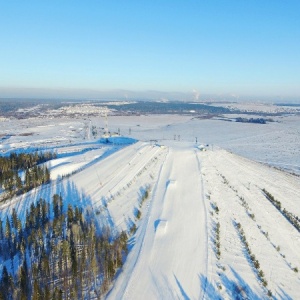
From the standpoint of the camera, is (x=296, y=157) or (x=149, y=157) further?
(x=296, y=157)

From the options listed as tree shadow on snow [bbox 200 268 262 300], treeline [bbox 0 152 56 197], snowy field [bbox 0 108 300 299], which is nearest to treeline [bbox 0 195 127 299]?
snowy field [bbox 0 108 300 299]

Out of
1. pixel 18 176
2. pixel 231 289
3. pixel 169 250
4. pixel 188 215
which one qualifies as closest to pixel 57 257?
pixel 169 250

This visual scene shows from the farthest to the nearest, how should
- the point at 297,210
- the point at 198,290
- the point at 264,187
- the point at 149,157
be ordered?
the point at 149,157 → the point at 264,187 → the point at 297,210 → the point at 198,290

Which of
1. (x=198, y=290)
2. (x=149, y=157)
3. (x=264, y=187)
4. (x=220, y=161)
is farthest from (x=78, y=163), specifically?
(x=198, y=290)

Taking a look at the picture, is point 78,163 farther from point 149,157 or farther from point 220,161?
point 220,161

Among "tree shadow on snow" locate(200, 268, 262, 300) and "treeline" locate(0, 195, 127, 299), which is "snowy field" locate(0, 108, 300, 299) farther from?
"treeline" locate(0, 195, 127, 299)

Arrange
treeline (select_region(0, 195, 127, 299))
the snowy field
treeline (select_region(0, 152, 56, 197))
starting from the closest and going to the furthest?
treeline (select_region(0, 195, 127, 299)), the snowy field, treeline (select_region(0, 152, 56, 197))
